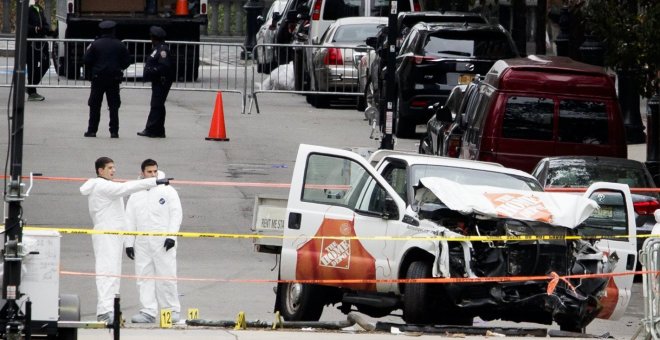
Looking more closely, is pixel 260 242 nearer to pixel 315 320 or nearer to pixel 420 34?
pixel 315 320

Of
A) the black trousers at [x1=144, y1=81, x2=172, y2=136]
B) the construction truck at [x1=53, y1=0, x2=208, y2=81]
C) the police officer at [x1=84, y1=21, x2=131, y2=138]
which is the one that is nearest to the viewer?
the police officer at [x1=84, y1=21, x2=131, y2=138]

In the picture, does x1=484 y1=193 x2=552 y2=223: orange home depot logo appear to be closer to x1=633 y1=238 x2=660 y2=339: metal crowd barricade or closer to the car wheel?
the car wheel

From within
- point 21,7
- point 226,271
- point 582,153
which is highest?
point 21,7

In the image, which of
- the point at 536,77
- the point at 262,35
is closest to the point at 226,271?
the point at 536,77

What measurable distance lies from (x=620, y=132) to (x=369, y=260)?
18.3 feet

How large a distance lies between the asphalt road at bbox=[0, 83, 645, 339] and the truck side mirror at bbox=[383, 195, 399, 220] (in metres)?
1.93

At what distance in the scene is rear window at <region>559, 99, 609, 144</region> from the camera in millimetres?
16625

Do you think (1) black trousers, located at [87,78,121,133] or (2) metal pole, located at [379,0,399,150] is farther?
(1) black trousers, located at [87,78,121,133]

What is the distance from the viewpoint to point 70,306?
411 inches

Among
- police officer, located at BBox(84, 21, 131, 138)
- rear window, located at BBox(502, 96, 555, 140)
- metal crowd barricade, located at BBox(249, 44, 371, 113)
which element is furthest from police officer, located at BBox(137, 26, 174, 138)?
rear window, located at BBox(502, 96, 555, 140)

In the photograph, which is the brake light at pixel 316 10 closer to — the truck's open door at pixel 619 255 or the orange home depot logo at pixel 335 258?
the truck's open door at pixel 619 255

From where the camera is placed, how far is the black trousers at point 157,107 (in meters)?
22.8

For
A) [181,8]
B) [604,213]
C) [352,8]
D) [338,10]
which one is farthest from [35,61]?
[604,213]

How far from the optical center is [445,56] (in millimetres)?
23125
